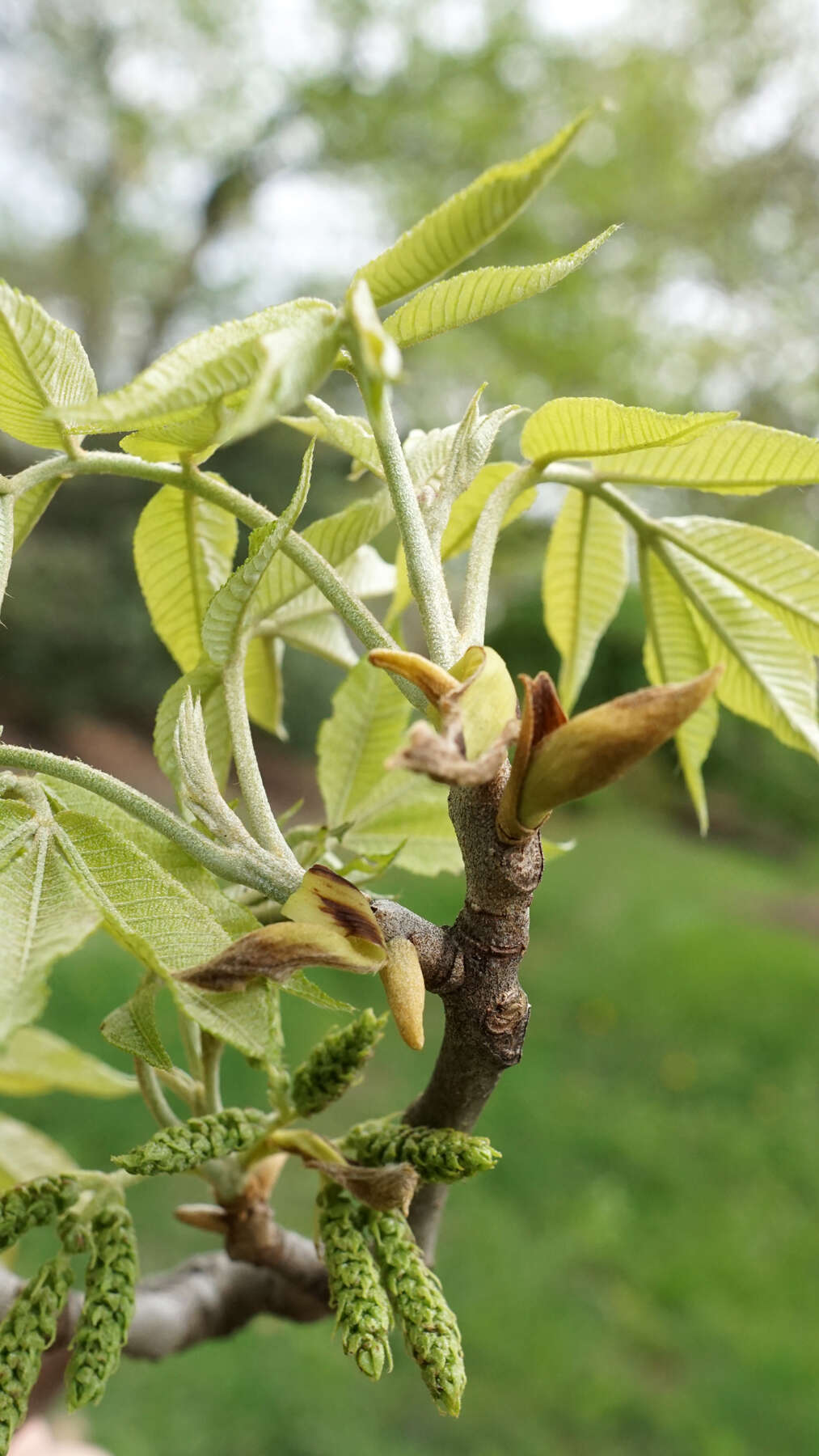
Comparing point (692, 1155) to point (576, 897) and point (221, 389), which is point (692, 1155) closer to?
point (576, 897)

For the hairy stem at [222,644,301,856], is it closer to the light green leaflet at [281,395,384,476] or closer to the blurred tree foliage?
the light green leaflet at [281,395,384,476]

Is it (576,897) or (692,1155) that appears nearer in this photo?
(692,1155)

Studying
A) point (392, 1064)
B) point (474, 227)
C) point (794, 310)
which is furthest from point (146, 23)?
point (474, 227)

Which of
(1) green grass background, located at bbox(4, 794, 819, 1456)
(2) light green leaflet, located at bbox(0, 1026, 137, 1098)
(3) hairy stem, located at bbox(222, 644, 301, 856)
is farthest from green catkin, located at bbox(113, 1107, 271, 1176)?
(1) green grass background, located at bbox(4, 794, 819, 1456)

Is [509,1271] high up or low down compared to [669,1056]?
down

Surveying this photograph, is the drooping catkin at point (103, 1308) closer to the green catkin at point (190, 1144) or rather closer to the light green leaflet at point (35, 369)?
the green catkin at point (190, 1144)

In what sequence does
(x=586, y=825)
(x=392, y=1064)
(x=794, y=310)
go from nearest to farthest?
(x=392, y=1064) → (x=586, y=825) → (x=794, y=310)

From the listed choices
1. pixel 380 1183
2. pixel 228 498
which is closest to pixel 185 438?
pixel 228 498

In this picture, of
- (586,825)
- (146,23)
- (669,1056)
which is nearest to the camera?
(669,1056)
